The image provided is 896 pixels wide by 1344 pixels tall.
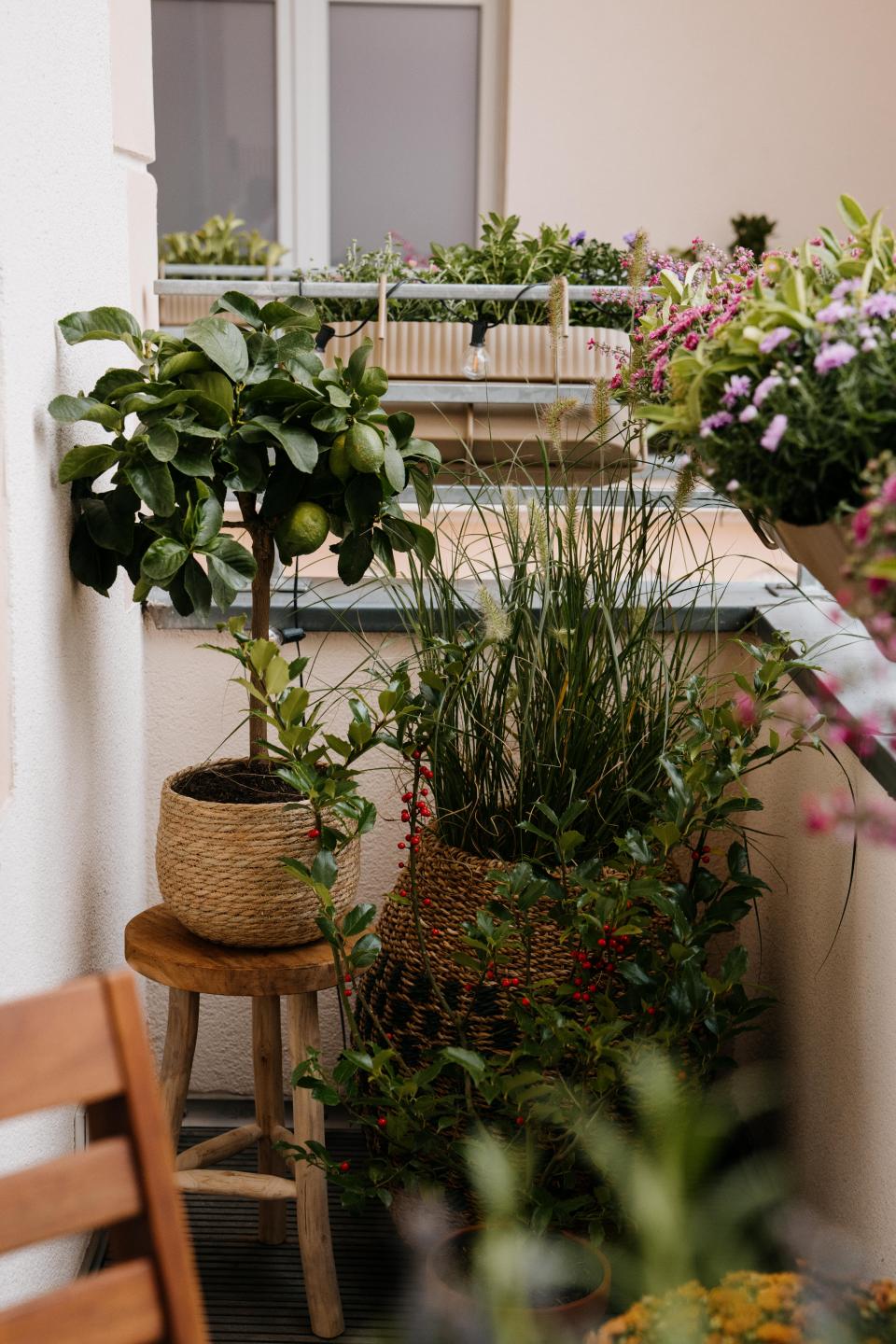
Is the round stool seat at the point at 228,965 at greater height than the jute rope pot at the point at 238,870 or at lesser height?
lesser

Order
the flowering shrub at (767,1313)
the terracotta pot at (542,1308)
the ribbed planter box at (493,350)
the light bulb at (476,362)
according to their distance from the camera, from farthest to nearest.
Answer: the ribbed planter box at (493,350)
the light bulb at (476,362)
the terracotta pot at (542,1308)
the flowering shrub at (767,1313)

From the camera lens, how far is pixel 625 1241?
156cm

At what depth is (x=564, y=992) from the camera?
1.52 m

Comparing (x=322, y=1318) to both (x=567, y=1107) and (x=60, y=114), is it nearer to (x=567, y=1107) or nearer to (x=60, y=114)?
(x=567, y=1107)

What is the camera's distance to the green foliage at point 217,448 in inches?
57.1

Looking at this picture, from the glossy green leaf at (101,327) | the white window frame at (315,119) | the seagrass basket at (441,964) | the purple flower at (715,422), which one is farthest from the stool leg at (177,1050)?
the white window frame at (315,119)

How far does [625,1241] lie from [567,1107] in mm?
225

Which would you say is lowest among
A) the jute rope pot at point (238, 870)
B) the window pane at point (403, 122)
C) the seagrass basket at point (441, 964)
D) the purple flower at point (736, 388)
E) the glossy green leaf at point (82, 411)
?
the seagrass basket at point (441, 964)

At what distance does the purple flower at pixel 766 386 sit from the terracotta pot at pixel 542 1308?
2.68 feet

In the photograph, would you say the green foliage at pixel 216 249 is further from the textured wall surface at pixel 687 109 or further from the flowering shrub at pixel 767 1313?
the flowering shrub at pixel 767 1313

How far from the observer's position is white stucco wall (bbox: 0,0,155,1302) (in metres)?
1.32

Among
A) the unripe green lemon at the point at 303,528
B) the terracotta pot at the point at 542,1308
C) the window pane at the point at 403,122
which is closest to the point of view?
the terracotta pot at the point at 542,1308

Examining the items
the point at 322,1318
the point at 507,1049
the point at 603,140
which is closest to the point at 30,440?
the point at 507,1049

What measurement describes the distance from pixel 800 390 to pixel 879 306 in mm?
71
